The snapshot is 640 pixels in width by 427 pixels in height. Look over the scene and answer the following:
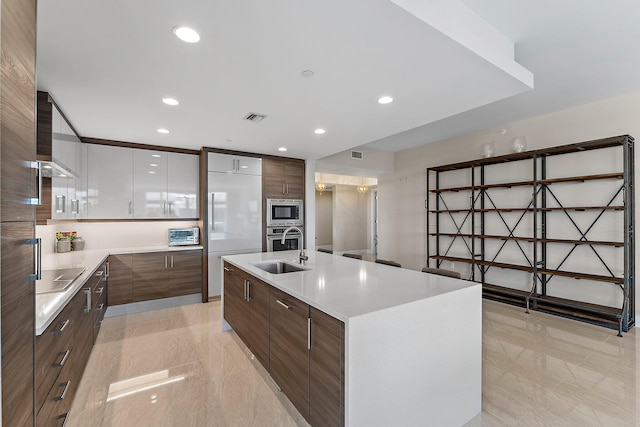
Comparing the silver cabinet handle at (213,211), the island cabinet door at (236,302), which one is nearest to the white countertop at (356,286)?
the island cabinet door at (236,302)

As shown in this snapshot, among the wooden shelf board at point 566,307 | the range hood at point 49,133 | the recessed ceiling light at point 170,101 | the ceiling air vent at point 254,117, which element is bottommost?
→ the wooden shelf board at point 566,307

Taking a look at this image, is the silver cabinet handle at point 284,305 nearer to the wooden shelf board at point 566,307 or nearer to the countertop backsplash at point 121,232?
the countertop backsplash at point 121,232

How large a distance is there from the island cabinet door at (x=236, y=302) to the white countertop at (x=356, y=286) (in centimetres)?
23

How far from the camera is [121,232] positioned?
450 centimetres

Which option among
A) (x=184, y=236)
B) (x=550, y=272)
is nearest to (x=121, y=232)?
(x=184, y=236)

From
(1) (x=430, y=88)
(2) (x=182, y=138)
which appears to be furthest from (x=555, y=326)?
(2) (x=182, y=138)

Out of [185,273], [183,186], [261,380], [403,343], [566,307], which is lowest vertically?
[261,380]

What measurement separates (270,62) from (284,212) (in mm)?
3340

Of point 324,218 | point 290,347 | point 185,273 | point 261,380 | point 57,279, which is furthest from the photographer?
point 324,218

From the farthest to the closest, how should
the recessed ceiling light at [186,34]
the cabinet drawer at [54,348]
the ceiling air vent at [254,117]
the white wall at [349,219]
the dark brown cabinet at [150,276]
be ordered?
the white wall at [349,219], the dark brown cabinet at [150,276], the ceiling air vent at [254,117], the recessed ceiling light at [186,34], the cabinet drawer at [54,348]

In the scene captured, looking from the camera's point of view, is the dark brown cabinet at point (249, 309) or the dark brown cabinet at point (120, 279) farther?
the dark brown cabinet at point (120, 279)

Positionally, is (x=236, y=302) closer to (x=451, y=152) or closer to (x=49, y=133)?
(x=49, y=133)

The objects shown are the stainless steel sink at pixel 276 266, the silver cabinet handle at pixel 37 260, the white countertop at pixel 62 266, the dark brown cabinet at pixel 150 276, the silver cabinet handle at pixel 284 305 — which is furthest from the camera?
the dark brown cabinet at pixel 150 276

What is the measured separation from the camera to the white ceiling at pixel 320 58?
1576mm
